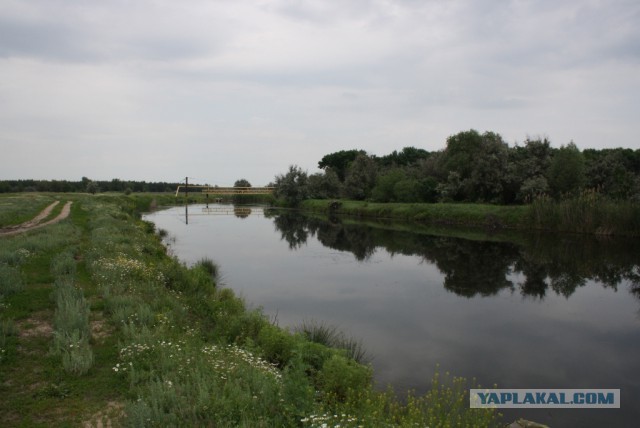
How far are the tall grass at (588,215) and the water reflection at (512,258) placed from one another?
180 centimetres

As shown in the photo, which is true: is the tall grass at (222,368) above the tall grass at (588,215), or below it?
below

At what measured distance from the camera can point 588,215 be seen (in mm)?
31406

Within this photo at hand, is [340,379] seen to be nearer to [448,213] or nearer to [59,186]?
[448,213]

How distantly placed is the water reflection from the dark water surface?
7 centimetres

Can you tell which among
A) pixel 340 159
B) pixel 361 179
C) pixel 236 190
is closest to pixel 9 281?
pixel 361 179

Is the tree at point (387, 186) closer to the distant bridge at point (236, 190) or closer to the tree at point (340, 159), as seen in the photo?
the tree at point (340, 159)

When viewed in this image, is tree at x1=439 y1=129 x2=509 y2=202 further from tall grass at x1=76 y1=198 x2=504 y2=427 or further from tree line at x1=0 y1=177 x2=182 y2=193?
tree line at x1=0 y1=177 x2=182 y2=193

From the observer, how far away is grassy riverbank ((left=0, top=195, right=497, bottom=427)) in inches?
208

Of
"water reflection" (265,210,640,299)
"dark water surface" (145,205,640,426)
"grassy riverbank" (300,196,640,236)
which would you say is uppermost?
"grassy riverbank" (300,196,640,236)

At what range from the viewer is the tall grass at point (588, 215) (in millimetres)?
29125

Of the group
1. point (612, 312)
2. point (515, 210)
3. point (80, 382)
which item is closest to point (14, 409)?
point (80, 382)

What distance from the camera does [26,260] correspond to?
1426cm

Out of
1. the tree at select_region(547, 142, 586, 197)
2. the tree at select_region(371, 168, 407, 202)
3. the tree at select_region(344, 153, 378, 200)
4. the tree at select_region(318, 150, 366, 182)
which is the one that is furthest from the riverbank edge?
the tree at select_region(318, 150, 366, 182)

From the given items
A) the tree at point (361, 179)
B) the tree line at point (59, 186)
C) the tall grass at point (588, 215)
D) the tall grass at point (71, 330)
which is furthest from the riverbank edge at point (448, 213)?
the tree line at point (59, 186)
